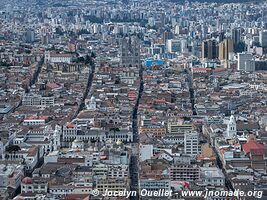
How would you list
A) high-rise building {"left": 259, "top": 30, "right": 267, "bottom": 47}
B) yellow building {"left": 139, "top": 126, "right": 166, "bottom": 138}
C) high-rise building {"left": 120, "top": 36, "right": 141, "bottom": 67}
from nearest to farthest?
yellow building {"left": 139, "top": 126, "right": 166, "bottom": 138}
high-rise building {"left": 120, "top": 36, "right": 141, "bottom": 67}
high-rise building {"left": 259, "top": 30, "right": 267, "bottom": 47}

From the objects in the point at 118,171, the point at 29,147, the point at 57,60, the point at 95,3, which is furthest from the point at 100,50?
the point at 95,3

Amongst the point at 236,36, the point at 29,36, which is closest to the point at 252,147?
the point at 236,36

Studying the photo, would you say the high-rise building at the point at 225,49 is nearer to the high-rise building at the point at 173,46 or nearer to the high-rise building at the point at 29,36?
the high-rise building at the point at 173,46

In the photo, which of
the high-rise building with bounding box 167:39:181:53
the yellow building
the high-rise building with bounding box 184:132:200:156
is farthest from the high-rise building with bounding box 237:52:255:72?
the high-rise building with bounding box 184:132:200:156

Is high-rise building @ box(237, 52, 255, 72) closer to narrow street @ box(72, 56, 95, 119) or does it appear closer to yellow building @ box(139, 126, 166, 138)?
narrow street @ box(72, 56, 95, 119)

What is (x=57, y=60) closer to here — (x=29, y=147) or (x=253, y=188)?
(x=29, y=147)

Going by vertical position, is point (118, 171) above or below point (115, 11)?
above
